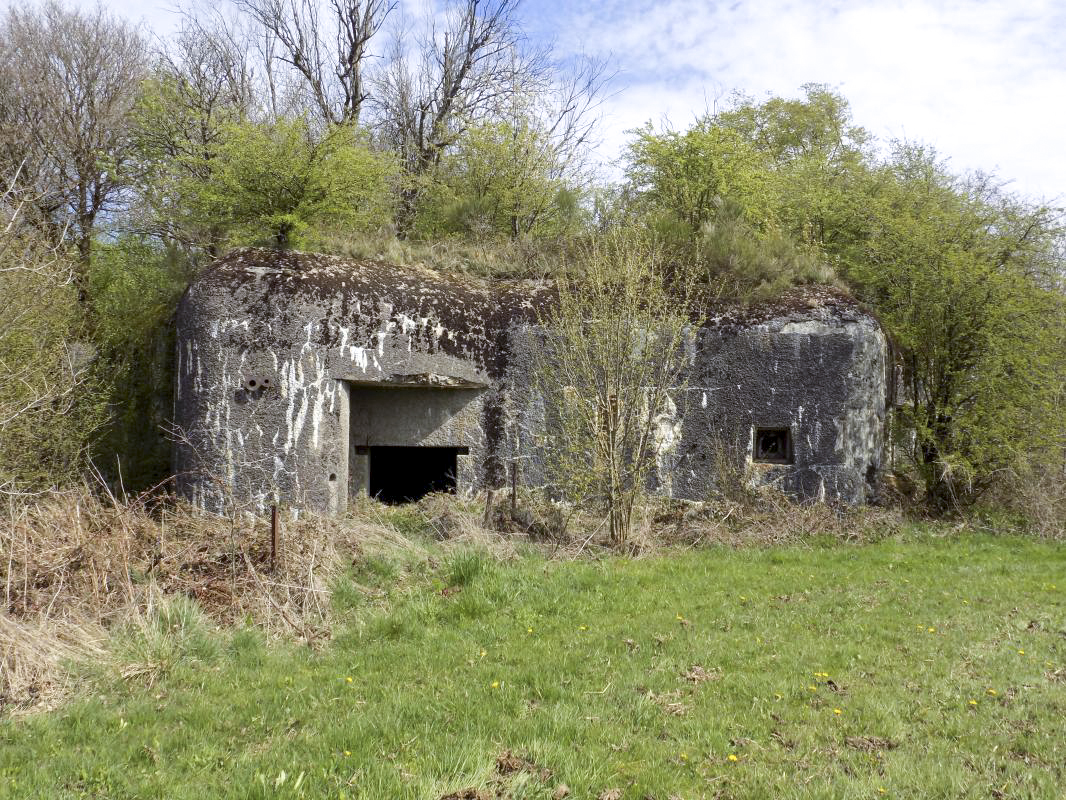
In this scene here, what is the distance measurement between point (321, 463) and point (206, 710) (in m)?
4.63

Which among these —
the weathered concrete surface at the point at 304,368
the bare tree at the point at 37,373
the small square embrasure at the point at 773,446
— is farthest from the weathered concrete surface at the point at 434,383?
the bare tree at the point at 37,373

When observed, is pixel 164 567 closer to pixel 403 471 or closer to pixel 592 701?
pixel 592 701

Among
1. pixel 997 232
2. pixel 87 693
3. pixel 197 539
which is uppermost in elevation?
pixel 997 232

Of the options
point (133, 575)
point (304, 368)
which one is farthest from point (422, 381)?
point (133, 575)

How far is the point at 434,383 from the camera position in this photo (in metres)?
8.98

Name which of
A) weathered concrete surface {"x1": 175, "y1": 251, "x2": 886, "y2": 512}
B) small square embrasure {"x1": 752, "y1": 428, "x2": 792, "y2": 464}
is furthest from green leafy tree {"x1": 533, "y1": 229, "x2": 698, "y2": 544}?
small square embrasure {"x1": 752, "y1": 428, "x2": 792, "y2": 464}

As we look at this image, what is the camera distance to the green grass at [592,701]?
3.22 metres

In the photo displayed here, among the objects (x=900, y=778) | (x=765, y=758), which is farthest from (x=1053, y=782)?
(x=765, y=758)

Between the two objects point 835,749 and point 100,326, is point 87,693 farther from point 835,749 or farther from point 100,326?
point 100,326

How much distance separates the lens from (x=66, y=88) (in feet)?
50.3

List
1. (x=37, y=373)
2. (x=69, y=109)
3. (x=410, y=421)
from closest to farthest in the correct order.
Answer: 1. (x=37, y=373)
2. (x=410, y=421)
3. (x=69, y=109)

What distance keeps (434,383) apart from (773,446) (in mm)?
4288

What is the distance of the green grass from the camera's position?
3223 mm

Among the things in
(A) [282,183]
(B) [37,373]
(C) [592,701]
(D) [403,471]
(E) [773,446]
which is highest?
(A) [282,183]
